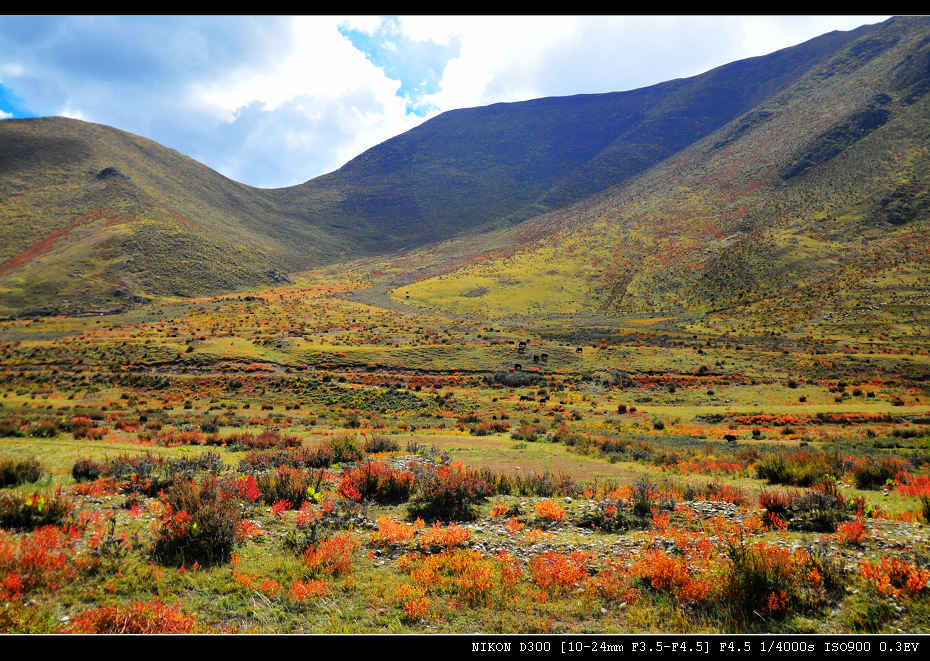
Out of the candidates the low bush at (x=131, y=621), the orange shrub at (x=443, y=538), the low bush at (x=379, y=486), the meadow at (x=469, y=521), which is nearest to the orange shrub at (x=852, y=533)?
the meadow at (x=469, y=521)

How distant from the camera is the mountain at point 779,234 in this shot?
68938 mm

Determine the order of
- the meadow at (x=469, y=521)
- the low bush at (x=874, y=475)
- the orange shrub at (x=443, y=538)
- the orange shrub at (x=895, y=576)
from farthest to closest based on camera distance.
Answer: the low bush at (x=874, y=475)
the orange shrub at (x=443, y=538)
the orange shrub at (x=895, y=576)
the meadow at (x=469, y=521)

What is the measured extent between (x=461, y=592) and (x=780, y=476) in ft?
38.4

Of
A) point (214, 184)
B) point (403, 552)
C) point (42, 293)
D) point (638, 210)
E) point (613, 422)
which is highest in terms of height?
point (214, 184)

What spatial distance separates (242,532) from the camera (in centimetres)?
783

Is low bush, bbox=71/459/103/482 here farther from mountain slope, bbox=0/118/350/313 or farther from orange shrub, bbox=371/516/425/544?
mountain slope, bbox=0/118/350/313

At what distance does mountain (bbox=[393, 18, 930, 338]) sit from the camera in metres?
68.9

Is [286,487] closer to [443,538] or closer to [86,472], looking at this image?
[443,538]

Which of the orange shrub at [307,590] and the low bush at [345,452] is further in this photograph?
the low bush at [345,452]

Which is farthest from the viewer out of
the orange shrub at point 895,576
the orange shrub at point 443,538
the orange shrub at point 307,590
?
the orange shrub at point 443,538

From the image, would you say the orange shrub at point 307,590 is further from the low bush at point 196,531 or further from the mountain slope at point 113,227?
the mountain slope at point 113,227
